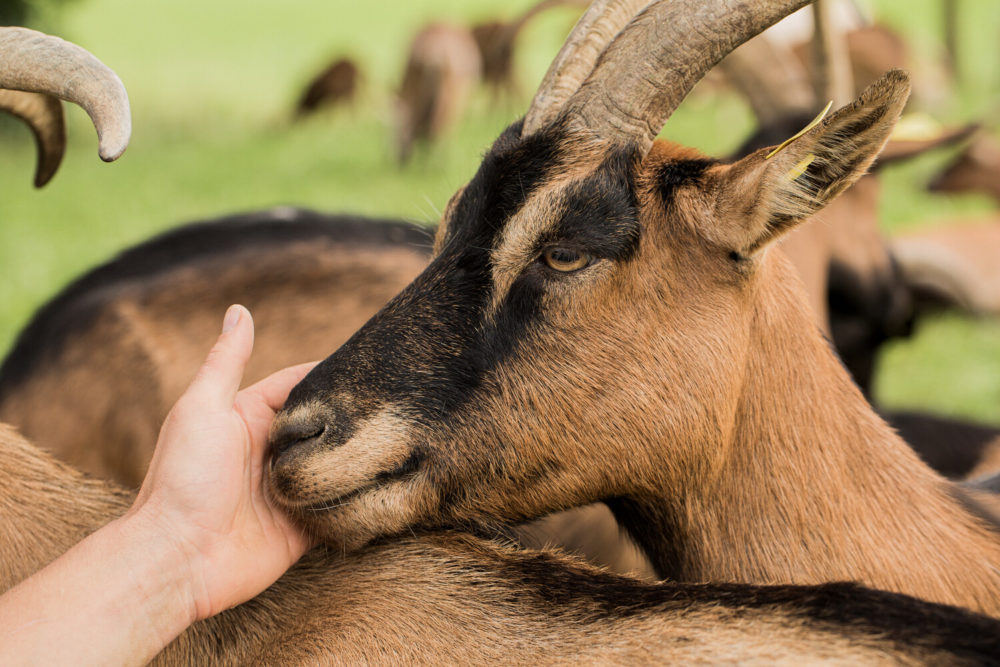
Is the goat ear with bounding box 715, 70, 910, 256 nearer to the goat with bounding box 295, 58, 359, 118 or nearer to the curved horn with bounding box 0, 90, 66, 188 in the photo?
the curved horn with bounding box 0, 90, 66, 188

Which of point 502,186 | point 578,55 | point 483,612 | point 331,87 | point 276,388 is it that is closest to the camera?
point 483,612

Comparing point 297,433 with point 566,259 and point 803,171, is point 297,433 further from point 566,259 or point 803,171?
point 803,171

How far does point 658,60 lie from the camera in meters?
2.68

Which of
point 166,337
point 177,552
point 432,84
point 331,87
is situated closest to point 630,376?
point 177,552

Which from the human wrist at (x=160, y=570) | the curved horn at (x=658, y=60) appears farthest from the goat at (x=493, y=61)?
the human wrist at (x=160, y=570)

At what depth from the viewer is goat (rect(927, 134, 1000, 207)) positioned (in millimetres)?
11695

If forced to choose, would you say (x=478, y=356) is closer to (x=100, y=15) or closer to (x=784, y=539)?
(x=784, y=539)

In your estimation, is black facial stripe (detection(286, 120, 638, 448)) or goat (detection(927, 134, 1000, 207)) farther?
goat (detection(927, 134, 1000, 207))

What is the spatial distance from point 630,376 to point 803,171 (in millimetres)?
677

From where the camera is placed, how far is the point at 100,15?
103 feet

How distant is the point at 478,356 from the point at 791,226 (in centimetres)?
88

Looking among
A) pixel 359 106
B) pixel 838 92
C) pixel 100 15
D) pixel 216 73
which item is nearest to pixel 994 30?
pixel 359 106

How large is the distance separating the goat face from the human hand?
0.34 ft

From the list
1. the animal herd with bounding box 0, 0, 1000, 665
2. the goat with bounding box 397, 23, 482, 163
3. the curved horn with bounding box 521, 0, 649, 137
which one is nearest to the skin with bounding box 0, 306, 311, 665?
the animal herd with bounding box 0, 0, 1000, 665
